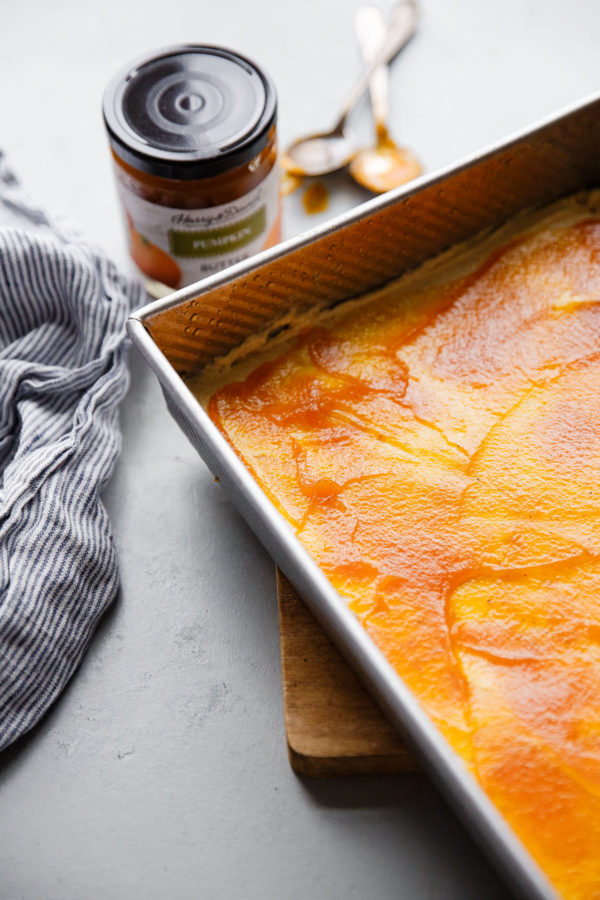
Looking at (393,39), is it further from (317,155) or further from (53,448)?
(53,448)

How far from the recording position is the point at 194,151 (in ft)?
4.25

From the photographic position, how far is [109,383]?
1381 mm

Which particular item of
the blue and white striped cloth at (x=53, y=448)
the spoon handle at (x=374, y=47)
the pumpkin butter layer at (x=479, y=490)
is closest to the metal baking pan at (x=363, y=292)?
the pumpkin butter layer at (x=479, y=490)

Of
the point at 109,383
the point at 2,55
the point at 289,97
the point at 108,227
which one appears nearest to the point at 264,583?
the point at 109,383

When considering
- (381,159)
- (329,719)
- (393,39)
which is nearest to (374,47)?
(393,39)

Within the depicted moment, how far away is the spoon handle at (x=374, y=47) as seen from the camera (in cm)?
176

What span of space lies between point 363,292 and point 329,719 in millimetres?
647

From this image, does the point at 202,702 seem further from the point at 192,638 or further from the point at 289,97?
the point at 289,97

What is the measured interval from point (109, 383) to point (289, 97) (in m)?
0.80

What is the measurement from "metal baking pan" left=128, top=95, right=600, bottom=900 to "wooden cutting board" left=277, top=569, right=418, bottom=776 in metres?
0.07

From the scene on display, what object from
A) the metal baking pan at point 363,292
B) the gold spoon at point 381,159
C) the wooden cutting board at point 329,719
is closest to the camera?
the metal baking pan at point 363,292

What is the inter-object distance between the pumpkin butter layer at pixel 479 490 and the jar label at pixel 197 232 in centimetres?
21

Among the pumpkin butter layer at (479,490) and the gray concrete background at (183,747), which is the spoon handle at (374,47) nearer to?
the gray concrete background at (183,747)

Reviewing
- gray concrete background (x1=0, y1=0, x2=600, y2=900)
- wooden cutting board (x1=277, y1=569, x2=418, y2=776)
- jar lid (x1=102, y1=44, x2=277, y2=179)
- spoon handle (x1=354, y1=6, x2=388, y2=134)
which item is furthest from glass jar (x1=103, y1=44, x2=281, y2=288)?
wooden cutting board (x1=277, y1=569, x2=418, y2=776)
